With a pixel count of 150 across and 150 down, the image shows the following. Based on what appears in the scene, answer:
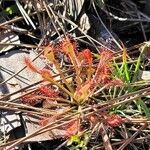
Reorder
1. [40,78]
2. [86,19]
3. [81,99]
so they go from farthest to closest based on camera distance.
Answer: [86,19]
[40,78]
[81,99]

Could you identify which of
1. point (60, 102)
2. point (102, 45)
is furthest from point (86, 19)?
point (60, 102)

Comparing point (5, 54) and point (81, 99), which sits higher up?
point (5, 54)

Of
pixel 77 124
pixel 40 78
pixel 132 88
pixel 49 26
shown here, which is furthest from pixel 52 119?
pixel 49 26

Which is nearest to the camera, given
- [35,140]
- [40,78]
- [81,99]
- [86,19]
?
[35,140]

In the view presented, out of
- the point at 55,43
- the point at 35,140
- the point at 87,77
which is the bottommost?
the point at 35,140

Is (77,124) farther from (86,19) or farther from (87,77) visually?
(86,19)

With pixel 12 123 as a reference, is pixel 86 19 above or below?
above

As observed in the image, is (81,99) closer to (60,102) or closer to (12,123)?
(60,102)

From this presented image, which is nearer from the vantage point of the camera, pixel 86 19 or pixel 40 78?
pixel 40 78

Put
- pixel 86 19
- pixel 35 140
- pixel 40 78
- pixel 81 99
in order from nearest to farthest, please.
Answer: pixel 35 140, pixel 81 99, pixel 40 78, pixel 86 19
